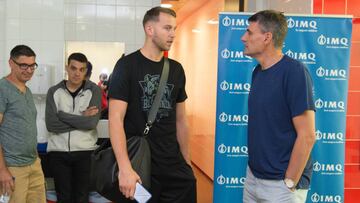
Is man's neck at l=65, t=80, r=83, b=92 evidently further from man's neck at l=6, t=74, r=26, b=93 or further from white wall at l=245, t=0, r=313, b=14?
white wall at l=245, t=0, r=313, b=14

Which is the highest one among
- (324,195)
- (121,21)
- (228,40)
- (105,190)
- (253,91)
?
(121,21)

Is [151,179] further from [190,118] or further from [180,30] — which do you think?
[180,30]

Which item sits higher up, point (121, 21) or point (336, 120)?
point (121, 21)

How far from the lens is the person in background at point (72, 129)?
11.7ft

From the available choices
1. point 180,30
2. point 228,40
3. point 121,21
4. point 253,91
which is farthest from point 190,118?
point 253,91

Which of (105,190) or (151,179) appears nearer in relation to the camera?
(105,190)

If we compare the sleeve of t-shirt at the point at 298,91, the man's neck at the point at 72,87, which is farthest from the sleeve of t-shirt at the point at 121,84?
the man's neck at the point at 72,87

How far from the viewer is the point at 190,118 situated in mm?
8266

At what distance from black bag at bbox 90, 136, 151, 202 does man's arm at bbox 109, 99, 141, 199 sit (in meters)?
0.07

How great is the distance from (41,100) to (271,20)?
2.87m

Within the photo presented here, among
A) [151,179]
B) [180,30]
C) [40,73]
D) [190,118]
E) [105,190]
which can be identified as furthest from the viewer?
[180,30]

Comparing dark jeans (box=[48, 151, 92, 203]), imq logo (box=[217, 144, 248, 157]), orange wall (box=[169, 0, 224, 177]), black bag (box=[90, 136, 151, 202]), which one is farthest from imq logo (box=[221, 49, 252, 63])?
orange wall (box=[169, 0, 224, 177])

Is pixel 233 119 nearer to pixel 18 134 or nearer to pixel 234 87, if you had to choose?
pixel 234 87

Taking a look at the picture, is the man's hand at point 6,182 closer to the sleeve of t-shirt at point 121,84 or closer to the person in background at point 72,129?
the person in background at point 72,129
